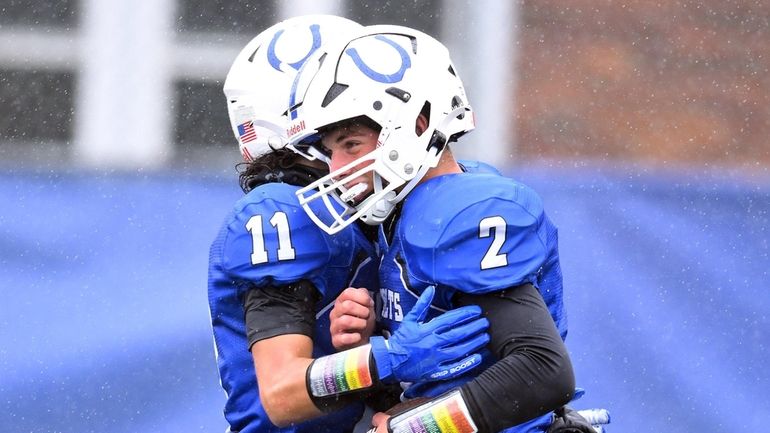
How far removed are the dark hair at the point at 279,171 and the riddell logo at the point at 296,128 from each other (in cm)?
27

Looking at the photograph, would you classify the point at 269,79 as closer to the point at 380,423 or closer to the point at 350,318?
the point at 350,318

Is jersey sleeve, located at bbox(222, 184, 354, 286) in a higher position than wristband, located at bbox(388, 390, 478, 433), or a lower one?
higher

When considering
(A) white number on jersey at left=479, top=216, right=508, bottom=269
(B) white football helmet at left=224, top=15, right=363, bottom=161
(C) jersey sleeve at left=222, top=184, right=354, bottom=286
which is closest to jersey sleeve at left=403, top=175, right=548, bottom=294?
(A) white number on jersey at left=479, top=216, right=508, bottom=269

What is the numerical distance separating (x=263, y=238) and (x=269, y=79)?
629 millimetres

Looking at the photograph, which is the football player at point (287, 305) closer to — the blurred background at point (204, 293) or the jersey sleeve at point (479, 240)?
the jersey sleeve at point (479, 240)

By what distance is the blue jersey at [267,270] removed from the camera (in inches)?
126

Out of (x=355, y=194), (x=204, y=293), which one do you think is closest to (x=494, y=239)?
(x=355, y=194)

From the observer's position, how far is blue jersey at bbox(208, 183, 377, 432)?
10.5 ft

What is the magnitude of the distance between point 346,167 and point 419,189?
0.56 ft

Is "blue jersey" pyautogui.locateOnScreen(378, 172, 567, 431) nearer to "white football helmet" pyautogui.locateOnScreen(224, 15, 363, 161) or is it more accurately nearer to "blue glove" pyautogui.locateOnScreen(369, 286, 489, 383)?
"blue glove" pyautogui.locateOnScreen(369, 286, 489, 383)

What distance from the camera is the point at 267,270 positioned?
318 centimetres

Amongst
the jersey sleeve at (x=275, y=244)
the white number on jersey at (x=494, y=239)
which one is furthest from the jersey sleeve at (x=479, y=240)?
the jersey sleeve at (x=275, y=244)

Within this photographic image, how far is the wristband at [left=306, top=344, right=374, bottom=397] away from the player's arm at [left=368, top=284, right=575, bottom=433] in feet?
0.45

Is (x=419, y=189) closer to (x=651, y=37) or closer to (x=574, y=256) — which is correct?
(x=574, y=256)
